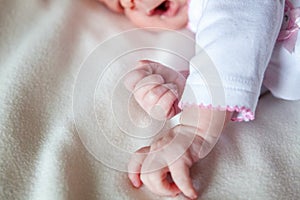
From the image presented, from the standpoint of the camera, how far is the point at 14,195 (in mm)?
533

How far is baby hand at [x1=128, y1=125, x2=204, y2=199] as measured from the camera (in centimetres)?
54

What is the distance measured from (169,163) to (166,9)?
0.96ft

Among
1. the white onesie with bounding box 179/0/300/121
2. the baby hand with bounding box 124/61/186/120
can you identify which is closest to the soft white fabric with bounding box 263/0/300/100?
the white onesie with bounding box 179/0/300/121

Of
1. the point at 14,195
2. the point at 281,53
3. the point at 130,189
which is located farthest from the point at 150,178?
the point at 281,53

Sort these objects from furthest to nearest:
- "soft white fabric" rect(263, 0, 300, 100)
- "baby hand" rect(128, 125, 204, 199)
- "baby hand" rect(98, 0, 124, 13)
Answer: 1. "baby hand" rect(98, 0, 124, 13)
2. "soft white fabric" rect(263, 0, 300, 100)
3. "baby hand" rect(128, 125, 204, 199)

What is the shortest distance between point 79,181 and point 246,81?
0.21 m

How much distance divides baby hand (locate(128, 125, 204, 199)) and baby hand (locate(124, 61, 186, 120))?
0.05m

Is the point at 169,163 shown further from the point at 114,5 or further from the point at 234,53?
the point at 114,5

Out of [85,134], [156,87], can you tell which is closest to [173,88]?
[156,87]

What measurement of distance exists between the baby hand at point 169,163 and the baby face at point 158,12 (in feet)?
0.76

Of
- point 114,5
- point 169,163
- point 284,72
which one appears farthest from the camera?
point 114,5

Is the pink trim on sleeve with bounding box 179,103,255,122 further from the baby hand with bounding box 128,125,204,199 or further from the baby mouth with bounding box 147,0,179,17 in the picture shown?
the baby mouth with bounding box 147,0,179,17

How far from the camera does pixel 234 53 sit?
59cm

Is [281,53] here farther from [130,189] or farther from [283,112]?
[130,189]
